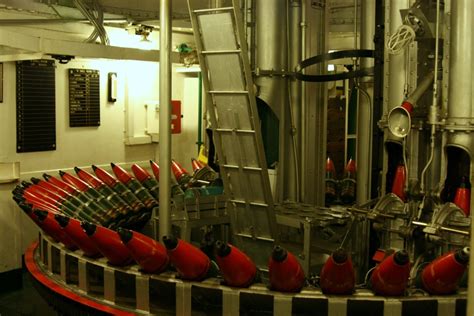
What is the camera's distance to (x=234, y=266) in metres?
→ 3.31

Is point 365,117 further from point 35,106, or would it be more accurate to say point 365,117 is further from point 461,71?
point 35,106

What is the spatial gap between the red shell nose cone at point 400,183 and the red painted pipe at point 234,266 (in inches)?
47.2

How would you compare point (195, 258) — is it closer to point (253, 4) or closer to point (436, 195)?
point (436, 195)

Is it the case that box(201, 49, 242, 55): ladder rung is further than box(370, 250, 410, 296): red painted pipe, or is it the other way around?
box(201, 49, 242, 55): ladder rung

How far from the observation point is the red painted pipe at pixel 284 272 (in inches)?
124

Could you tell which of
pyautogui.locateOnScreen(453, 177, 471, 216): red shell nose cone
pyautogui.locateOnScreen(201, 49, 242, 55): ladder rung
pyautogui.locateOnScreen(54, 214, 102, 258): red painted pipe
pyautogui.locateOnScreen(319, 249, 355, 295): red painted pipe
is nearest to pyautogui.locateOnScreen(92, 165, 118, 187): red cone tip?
pyautogui.locateOnScreen(54, 214, 102, 258): red painted pipe

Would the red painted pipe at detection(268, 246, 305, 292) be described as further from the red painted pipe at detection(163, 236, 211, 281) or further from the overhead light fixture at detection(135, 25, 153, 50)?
the overhead light fixture at detection(135, 25, 153, 50)

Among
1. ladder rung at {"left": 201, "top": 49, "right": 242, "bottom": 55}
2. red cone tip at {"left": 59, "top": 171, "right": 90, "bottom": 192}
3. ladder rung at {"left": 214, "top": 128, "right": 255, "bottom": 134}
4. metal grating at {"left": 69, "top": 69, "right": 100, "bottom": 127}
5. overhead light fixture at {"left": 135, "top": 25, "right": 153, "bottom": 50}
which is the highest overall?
overhead light fixture at {"left": 135, "top": 25, "right": 153, "bottom": 50}

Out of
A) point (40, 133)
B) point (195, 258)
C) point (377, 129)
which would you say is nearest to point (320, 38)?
point (377, 129)

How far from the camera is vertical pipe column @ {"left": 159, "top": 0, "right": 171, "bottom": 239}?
12.3ft

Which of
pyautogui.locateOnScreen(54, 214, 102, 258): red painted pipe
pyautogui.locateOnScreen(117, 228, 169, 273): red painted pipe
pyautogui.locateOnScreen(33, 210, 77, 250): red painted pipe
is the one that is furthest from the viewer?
pyautogui.locateOnScreen(33, 210, 77, 250): red painted pipe

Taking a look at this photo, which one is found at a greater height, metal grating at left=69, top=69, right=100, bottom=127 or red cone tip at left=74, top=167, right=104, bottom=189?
A: metal grating at left=69, top=69, right=100, bottom=127

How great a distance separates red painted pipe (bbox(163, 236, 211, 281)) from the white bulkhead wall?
3192mm

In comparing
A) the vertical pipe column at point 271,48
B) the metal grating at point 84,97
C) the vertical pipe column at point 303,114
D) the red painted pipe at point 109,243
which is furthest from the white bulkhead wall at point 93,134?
the vertical pipe column at point 303,114
